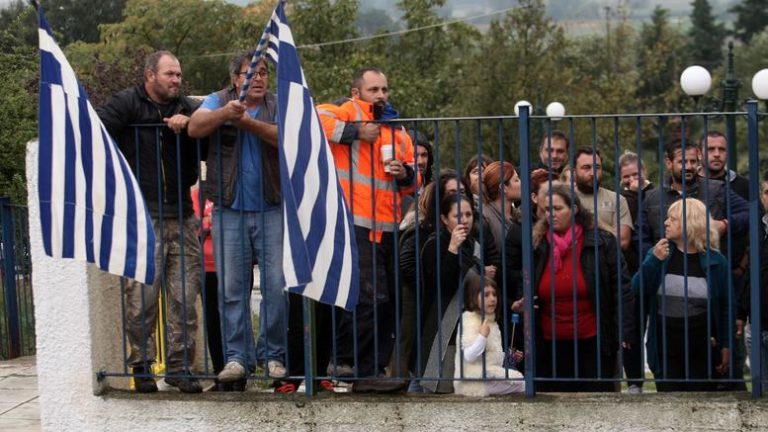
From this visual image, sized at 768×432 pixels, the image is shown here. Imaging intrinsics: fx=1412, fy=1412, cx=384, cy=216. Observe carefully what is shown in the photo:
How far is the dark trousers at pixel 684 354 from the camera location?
7.37 metres


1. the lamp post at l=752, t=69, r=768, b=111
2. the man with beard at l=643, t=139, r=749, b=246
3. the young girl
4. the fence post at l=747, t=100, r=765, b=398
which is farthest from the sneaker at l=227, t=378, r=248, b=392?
the lamp post at l=752, t=69, r=768, b=111

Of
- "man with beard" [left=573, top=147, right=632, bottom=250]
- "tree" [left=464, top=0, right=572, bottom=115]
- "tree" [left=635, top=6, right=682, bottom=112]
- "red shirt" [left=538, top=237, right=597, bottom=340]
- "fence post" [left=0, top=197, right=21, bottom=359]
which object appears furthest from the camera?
"tree" [left=635, top=6, right=682, bottom=112]

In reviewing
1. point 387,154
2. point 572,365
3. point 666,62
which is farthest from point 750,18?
point 387,154

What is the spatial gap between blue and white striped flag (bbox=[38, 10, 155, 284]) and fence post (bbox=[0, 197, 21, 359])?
5.77m

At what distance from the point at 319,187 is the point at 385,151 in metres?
0.52

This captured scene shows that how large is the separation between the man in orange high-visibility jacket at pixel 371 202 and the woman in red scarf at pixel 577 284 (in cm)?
78

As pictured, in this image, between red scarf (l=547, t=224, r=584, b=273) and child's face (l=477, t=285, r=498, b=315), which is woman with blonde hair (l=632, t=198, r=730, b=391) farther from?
child's face (l=477, t=285, r=498, b=315)

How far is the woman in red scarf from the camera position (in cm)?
727

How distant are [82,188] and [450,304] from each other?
2.02 m

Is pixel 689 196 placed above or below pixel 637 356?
above

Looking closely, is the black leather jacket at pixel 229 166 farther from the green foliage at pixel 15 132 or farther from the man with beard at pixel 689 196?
the green foliage at pixel 15 132

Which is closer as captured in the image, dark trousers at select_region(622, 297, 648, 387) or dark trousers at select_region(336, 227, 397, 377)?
dark trousers at select_region(622, 297, 648, 387)

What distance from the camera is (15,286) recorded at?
41.8 feet

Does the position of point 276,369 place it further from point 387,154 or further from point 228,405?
point 387,154
